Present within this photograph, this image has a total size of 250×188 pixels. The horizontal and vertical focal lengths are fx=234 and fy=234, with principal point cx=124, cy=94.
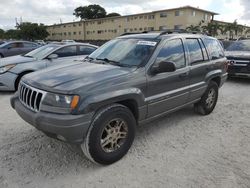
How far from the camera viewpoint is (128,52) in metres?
3.78

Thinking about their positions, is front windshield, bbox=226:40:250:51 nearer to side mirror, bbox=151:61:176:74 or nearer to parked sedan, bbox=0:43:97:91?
parked sedan, bbox=0:43:97:91

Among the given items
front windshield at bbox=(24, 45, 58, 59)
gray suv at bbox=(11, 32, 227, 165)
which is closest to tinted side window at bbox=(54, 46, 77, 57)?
front windshield at bbox=(24, 45, 58, 59)

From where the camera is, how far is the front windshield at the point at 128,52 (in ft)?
11.7

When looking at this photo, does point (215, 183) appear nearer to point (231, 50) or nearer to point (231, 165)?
point (231, 165)

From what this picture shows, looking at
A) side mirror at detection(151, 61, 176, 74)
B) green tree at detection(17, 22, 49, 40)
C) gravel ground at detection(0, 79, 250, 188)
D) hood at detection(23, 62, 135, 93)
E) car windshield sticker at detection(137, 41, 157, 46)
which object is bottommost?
gravel ground at detection(0, 79, 250, 188)

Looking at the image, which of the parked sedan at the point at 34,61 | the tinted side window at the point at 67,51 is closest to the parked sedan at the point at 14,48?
the parked sedan at the point at 34,61

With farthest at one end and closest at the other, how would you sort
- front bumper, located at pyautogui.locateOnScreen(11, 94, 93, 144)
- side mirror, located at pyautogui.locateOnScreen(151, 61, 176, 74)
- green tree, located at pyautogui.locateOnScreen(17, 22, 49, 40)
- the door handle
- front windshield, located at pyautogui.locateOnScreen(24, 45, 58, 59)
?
green tree, located at pyautogui.locateOnScreen(17, 22, 49, 40) → front windshield, located at pyautogui.locateOnScreen(24, 45, 58, 59) → the door handle → side mirror, located at pyautogui.locateOnScreen(151, 61, 176, 74) → front bumper, located at pyautogui.locateOnScreen(11, 94, 93, 144)

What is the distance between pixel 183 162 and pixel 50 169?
1.76 meters

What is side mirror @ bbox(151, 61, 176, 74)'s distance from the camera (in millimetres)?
3367

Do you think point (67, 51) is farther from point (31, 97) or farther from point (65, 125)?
point (65, 125)

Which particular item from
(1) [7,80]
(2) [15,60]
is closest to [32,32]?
(2) [15,60]

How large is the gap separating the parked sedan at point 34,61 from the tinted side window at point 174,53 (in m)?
2.96

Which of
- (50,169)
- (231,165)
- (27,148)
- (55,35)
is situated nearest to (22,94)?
(27,148)

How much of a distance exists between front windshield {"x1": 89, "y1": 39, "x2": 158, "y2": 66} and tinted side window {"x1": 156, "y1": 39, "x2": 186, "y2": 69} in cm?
19
